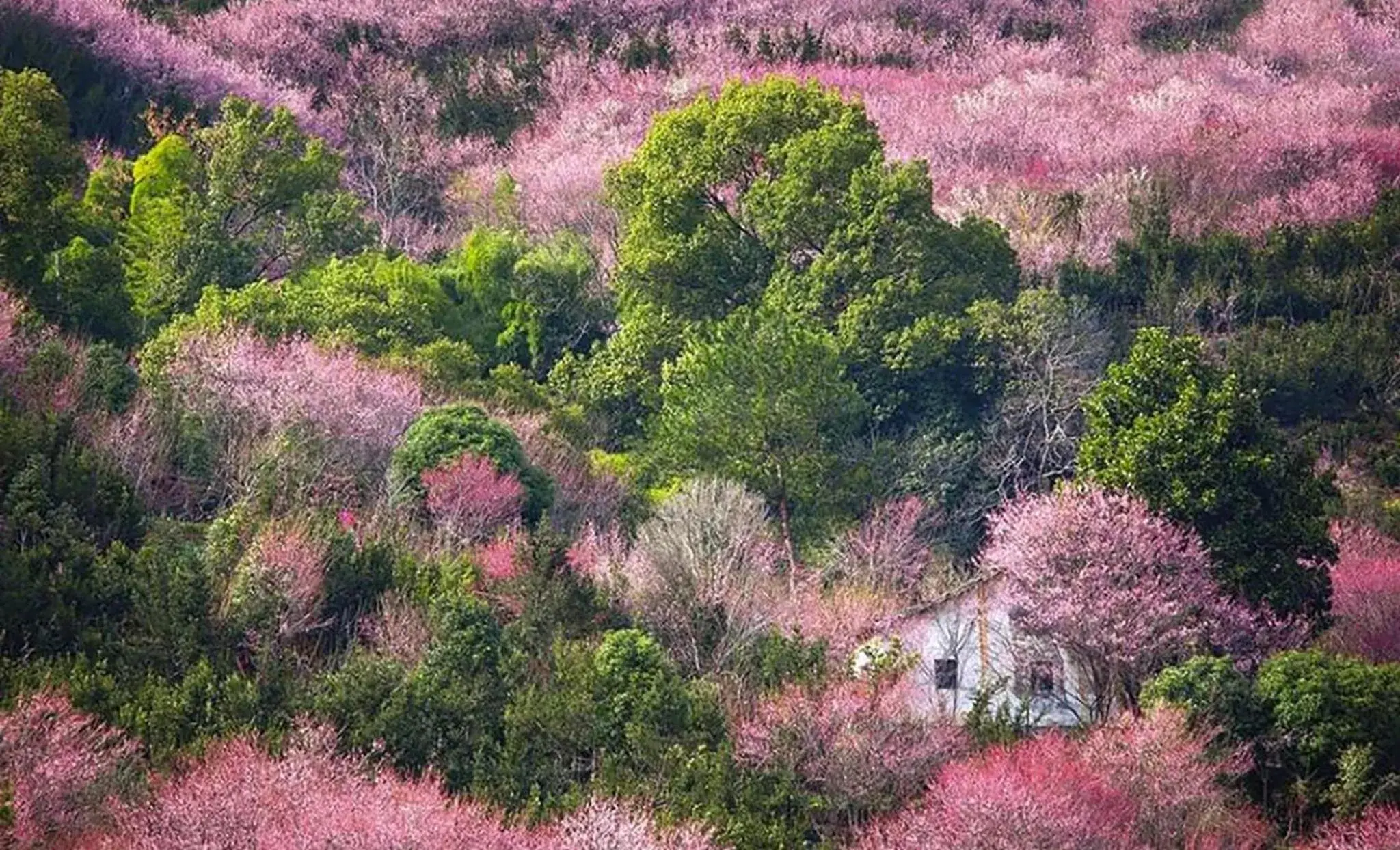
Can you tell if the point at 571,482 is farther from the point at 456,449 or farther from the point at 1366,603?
the point at 1366,603

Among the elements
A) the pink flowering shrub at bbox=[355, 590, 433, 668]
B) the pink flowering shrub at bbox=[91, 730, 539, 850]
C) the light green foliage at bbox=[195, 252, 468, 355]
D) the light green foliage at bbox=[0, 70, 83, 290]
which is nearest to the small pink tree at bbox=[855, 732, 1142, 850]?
the pink flowering shrub at bbox=[91, 730, 539, 850]

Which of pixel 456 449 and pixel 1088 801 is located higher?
pixel 456 449

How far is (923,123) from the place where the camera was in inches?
1927

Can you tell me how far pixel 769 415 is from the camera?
106 ft

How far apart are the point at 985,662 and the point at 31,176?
15.5m

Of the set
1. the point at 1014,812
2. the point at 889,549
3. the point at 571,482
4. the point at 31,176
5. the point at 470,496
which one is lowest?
the point at 889,549

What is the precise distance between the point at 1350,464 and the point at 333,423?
15.8 meters

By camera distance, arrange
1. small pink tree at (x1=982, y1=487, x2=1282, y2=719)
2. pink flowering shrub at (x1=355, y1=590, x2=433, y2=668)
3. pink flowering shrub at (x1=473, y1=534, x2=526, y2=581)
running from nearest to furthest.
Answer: pink flowering shrub at (x1=355, y1=590, x2=433, y2=668), small pink tree at (x1=982, y1=487, x2=1282, y2=719), pink flowering shrub at (x1=473, y1=534, x2=526, y2=581)

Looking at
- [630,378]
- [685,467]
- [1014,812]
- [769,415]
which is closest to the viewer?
[1014,812]

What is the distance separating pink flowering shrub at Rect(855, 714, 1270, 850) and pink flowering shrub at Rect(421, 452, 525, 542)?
824 centimetres

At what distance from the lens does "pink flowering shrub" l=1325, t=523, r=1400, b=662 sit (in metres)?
28.8

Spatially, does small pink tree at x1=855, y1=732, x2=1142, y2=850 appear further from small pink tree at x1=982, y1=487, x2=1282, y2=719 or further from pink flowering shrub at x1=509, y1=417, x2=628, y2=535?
pink flowering shrub at x1=509, y1=417, x2=628, y2=535

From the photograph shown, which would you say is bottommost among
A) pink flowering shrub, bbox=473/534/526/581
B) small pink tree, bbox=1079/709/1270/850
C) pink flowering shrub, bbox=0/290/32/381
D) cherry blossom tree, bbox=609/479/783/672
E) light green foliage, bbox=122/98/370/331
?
small pink tree, bbox=1079/709/1270/850

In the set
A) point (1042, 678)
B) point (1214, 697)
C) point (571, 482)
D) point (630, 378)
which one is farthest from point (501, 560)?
point (1214, 697)
